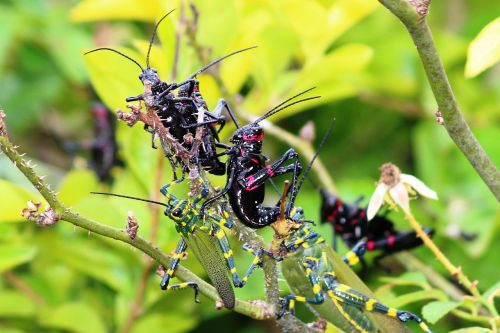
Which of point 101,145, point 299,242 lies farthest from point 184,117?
point 101,145

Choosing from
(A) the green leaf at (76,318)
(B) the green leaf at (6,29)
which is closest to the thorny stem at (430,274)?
(A) the green leaf at (76,318)

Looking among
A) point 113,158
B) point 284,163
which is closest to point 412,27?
point 284,163

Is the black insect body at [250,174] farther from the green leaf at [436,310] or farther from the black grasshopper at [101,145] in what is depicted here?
the black grasshopper at [101,145]

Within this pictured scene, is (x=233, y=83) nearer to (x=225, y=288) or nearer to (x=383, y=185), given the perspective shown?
(x=383, y=185)

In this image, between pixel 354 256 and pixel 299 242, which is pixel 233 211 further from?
pixel 354 256

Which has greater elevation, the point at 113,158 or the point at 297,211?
the point at 113,158
